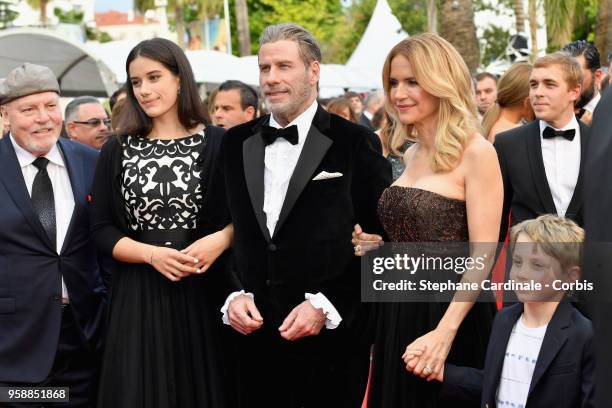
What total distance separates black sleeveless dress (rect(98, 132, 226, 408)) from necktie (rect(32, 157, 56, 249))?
495 mm

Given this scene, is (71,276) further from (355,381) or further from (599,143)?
(599,143)

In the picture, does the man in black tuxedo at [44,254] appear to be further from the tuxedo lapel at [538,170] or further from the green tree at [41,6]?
the green tree at [41,6]

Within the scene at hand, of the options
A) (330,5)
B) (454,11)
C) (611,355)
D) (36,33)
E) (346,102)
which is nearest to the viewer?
(611,355)

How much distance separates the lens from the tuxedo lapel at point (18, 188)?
527 centimetres

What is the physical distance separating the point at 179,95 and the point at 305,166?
0.99 m

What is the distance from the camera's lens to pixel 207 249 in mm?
5039

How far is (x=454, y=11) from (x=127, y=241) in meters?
11.7

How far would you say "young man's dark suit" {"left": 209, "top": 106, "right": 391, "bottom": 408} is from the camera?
15.5 ft

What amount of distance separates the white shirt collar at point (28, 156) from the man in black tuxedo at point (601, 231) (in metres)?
4.14

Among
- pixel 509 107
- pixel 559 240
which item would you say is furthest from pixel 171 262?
pixel 509 107

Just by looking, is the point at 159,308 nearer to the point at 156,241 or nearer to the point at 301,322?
the point at 156,241

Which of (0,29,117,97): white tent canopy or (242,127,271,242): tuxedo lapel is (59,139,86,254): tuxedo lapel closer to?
(242,127,271,242): tuxedo lapel

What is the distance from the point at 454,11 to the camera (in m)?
15.7

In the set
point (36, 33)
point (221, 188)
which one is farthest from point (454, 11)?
point (221, 188)
